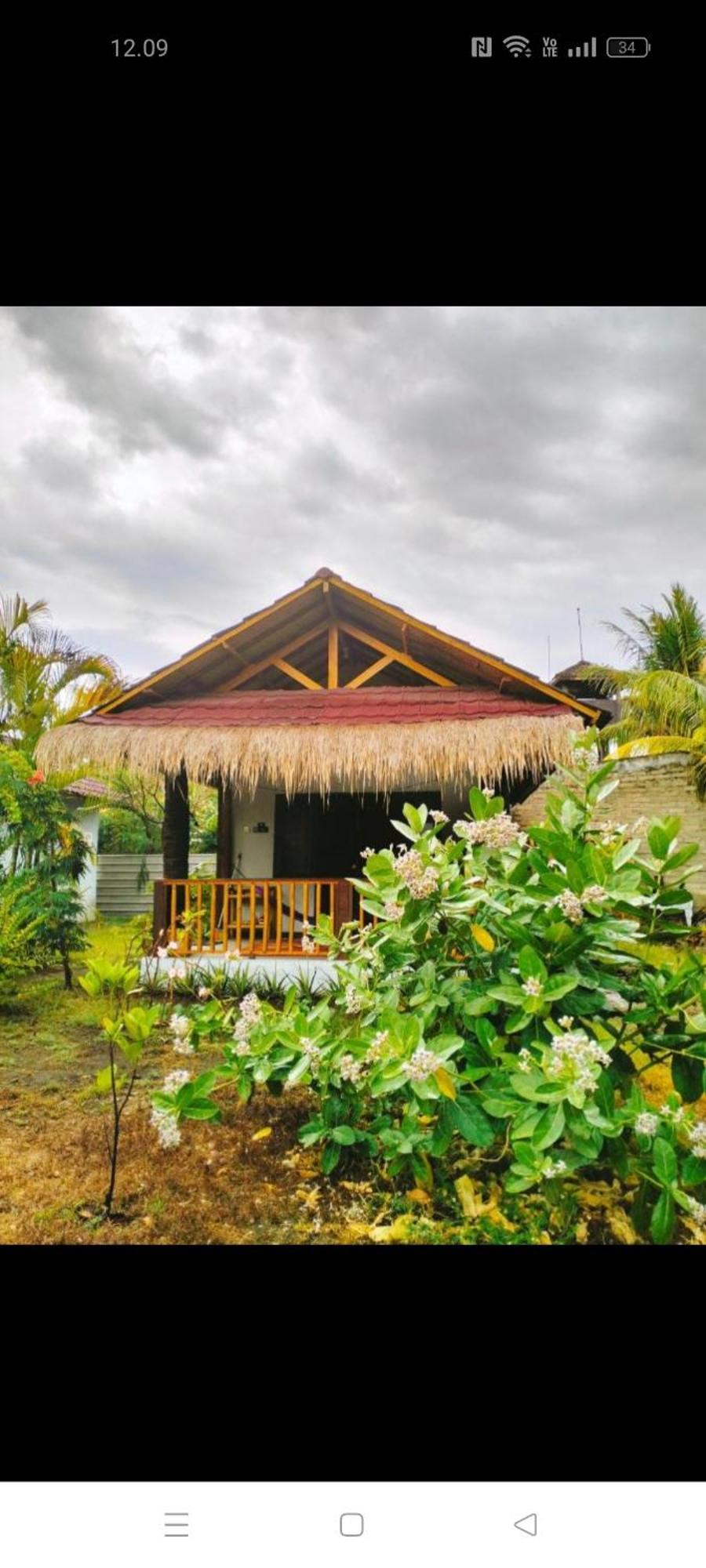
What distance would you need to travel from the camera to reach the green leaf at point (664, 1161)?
136 centimetres

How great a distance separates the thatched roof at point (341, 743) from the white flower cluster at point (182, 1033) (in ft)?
10.5

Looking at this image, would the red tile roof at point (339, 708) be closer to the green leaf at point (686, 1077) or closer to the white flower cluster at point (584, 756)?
the white flower cluster at point (584, 756)

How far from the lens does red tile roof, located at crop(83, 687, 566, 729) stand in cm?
502

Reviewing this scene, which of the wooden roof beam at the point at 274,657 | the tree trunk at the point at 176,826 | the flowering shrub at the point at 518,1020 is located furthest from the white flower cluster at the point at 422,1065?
the wooden roof beam at the point at 274,657

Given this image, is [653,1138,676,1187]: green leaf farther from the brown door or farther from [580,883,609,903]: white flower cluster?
the brown door

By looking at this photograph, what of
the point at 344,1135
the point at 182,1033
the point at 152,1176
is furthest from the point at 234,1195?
the point at 182,1033

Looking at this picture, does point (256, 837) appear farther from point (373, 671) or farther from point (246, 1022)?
point (246, 1022)

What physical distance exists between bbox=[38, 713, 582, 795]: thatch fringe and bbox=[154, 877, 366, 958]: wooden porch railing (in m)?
0.87

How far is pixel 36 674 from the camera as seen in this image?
2.94 metres

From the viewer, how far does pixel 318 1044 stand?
178 centimetres
